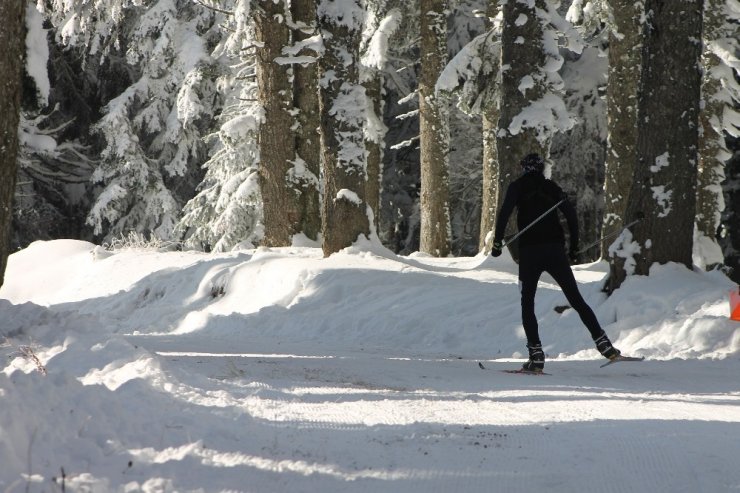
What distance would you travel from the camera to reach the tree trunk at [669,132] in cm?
1033

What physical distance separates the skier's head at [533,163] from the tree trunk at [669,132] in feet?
8.49

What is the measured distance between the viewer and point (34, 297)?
18.9 m

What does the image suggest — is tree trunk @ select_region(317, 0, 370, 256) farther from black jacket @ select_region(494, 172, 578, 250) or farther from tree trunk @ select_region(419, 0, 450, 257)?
black jacket @ select_region(494, 172, 578, 250)

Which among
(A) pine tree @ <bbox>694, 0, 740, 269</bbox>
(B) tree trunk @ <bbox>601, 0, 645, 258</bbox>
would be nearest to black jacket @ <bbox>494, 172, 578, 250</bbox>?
(B) tree trunk @ <bbox>601, 0, 645, 258</bbox>

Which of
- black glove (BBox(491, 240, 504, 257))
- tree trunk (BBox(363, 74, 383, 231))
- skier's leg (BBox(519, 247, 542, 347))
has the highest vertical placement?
tree trunk (BBox(363, 74, 383, 231))

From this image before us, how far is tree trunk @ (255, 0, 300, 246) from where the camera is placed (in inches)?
678

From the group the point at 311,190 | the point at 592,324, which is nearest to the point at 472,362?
the point at 592,324

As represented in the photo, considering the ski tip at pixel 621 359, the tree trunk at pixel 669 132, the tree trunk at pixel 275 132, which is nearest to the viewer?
the ski tip at pixel 621 359

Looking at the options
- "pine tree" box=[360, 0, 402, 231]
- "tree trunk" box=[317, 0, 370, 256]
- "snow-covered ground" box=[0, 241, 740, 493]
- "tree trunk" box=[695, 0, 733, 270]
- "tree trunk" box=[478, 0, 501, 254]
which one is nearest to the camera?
"snow-covered ground" box=[0, 241, 740, 493]

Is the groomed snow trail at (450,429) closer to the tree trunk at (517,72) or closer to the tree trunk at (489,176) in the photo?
the tree trunk at (517,72)

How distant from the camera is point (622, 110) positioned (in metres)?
15.2

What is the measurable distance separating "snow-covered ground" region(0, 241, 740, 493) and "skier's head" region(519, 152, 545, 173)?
6.20 feet

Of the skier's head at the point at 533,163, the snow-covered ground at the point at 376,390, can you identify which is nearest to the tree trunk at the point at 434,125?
the snow-covered ground at the point at 376,390

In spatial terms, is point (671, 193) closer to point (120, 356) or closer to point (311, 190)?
point (120, 356)
